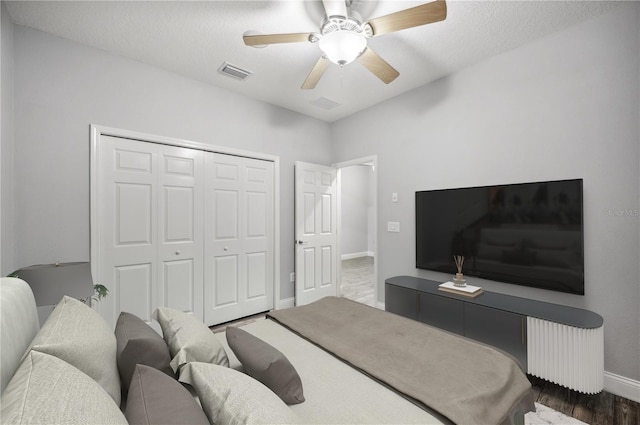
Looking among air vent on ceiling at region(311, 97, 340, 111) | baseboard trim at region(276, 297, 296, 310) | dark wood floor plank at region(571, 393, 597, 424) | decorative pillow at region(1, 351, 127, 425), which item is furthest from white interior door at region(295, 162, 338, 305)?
decorative pillow at region(1, 351, 127, 425)

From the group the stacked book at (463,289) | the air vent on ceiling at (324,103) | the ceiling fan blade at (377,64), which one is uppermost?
the air vent on ceiling at (324,103)

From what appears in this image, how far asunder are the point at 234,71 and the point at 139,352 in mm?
2768

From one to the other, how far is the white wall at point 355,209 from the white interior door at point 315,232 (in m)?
3.32

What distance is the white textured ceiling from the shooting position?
6.77ft

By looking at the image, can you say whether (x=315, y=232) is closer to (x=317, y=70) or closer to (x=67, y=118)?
(x=317, y=70)

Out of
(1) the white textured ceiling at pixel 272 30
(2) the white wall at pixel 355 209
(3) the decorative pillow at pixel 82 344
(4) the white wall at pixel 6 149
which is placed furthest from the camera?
(2) the white wall at pixel 355 209

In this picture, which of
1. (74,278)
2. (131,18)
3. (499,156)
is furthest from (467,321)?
(131,18)

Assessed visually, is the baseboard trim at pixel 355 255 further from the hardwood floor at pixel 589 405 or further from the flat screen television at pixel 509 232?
the hardwood floor at pixel 589 405

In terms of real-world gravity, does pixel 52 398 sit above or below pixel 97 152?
below

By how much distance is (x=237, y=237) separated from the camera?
350 centimetres

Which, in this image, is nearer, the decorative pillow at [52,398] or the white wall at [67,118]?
the decorative pillow at [52,398]

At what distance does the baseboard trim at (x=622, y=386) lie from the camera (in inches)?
78.4

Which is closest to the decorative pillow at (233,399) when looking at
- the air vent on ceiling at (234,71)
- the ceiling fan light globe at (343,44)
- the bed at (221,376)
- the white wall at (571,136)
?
the bed at (221,376)

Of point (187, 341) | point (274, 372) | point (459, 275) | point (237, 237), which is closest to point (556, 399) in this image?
point (459, 275)
